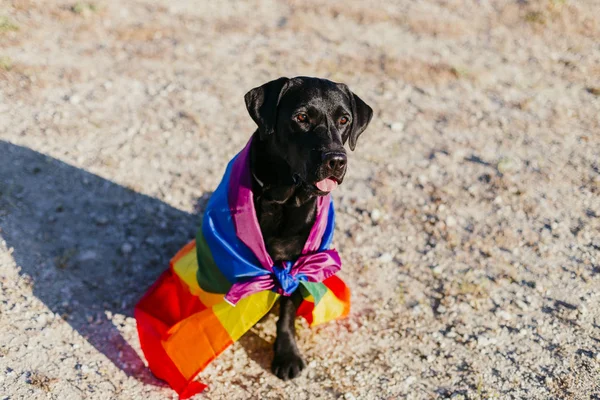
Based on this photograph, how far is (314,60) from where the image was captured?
7.79 metres

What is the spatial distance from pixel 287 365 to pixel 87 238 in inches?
80.1

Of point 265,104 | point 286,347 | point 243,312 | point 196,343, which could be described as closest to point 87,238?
point 196,343

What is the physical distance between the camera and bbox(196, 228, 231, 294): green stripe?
402 centimetres

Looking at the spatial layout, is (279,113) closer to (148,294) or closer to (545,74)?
(148,294)

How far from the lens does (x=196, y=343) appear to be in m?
3.87

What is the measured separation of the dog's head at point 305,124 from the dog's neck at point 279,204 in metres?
0.08

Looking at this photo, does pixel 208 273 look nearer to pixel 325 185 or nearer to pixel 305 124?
pixel 325 185

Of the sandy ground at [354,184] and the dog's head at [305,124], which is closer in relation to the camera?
the dog's head at [305,124]

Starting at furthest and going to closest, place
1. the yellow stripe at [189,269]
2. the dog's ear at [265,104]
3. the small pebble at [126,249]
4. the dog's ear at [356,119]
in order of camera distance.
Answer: the small pebble at [126,249] < the yellow stripe at [189,269] < the dog's ear at [356,119] < the dog's ear at [265,104]

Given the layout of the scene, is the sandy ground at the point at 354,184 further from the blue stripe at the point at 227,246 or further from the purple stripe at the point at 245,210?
the purple stripe at the point at 245,210

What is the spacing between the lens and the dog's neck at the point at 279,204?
3.79 meters

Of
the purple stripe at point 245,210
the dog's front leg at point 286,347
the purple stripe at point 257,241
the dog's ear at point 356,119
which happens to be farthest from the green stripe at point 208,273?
the dog's ear at point 356,119

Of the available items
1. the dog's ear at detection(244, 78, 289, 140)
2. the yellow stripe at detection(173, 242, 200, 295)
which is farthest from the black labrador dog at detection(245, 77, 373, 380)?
the yellow stripe at detection(173, 242, 200, 295)

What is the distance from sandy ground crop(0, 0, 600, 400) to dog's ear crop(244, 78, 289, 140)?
154 centimetres
